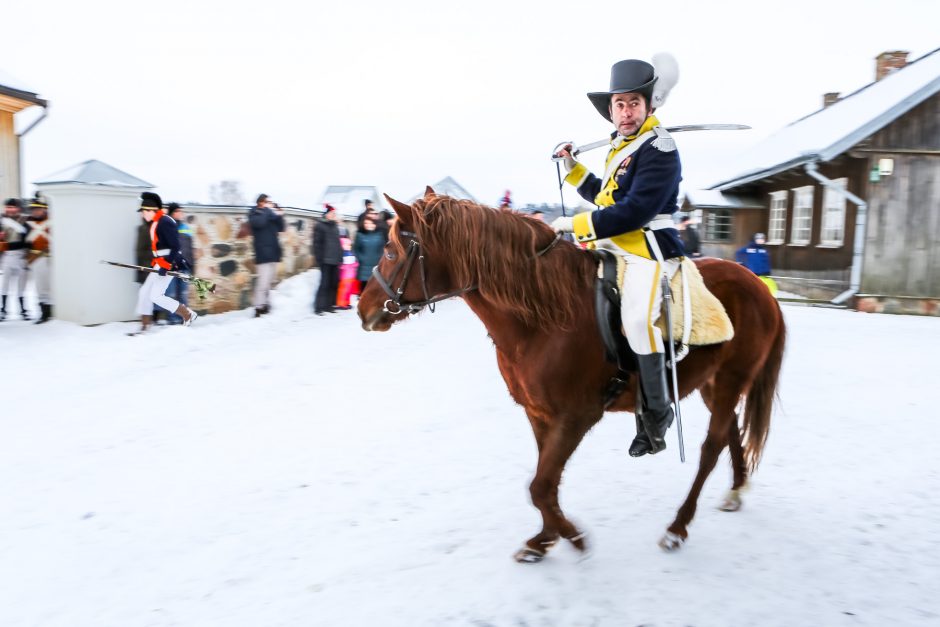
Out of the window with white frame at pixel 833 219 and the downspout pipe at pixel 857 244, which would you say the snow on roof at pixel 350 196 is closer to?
the window with white frame at pixel 833 219

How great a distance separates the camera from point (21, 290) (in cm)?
946

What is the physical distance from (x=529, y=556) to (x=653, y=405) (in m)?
0.96

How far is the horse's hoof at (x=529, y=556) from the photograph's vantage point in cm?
312

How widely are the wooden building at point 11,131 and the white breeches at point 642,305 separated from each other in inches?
699

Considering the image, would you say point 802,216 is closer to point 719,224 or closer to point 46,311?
point 719,224

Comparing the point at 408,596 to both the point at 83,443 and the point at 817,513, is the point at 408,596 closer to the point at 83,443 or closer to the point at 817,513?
the point at 817,513

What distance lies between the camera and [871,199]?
46.4 ft

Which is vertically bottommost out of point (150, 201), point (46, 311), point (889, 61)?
point (46, 311)

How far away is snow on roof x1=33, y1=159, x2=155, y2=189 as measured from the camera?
8.90 m

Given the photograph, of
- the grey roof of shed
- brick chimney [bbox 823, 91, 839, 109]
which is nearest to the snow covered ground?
the grey roof of shed

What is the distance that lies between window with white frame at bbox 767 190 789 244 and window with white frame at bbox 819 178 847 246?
2106 millimetres

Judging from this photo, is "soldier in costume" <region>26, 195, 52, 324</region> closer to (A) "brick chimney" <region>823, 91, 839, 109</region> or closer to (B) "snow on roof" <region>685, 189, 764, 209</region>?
(B) "snow on roof" <region>685, 189, 764, 209</region>

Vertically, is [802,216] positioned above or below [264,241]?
above

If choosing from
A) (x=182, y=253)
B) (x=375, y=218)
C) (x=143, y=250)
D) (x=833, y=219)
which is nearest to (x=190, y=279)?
(x=182, y=253)
